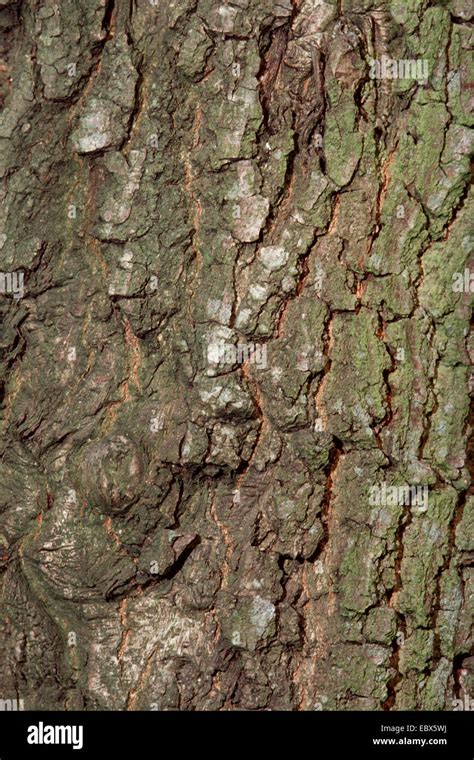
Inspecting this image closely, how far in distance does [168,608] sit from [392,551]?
1.78 feet

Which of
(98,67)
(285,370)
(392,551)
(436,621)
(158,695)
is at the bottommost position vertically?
(158,695)

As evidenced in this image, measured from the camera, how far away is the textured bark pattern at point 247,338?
94.2 inches

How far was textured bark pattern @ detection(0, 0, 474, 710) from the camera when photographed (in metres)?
2.39

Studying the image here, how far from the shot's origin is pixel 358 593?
2439 mm

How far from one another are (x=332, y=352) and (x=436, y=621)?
665 mm

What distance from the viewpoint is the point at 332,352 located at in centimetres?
242

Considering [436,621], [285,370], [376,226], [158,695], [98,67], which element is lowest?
[158,695]

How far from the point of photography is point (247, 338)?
2434mm

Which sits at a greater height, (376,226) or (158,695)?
(376,226)

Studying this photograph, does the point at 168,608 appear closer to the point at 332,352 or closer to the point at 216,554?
the point at 216,554

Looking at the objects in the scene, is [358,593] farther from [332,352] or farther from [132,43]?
[132,43]

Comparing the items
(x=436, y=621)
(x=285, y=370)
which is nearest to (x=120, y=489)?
(x=285, y=370)

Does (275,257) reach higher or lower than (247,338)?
higher

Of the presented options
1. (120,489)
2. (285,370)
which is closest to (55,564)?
(120,489)
